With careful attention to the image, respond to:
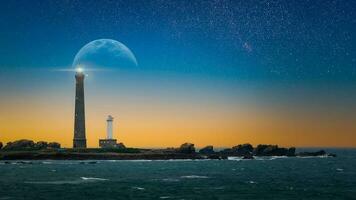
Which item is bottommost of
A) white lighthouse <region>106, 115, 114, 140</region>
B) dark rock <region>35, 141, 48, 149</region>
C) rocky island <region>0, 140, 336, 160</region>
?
rocky island <region>0, 140, 336, 160</region>

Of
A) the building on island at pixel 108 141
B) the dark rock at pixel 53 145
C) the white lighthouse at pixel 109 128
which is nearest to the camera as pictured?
the white lighthouse at pixel 109 128

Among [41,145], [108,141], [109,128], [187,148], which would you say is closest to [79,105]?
[109,128]

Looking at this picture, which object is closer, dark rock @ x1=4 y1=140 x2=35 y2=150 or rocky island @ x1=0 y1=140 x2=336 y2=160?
rocky island @ x1=0 y1=140 x2=336 y2=160

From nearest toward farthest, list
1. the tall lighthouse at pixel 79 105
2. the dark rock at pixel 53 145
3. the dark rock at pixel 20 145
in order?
the tall lighthouse at pixel 79 105 < the dark rock at pixel 20 145 < the dark rock at pixel 53 145

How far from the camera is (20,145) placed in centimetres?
18775

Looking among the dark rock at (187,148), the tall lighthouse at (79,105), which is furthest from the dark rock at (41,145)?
the dark rock at (187,148)

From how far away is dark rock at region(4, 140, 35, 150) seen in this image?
186125 mm

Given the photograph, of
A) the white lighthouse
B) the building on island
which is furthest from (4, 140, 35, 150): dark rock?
the white lighthouse

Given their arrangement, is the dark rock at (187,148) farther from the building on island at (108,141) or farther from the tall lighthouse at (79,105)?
the tall lighthouse at (79,105)

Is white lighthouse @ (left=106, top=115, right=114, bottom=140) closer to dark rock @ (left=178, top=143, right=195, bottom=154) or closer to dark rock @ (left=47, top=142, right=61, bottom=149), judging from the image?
dark rock @ (left=178, top=143, right=195, bottom=154)

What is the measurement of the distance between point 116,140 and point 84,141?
13437mm

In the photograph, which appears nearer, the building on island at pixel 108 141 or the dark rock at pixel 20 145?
the building on island at pixel 108 141

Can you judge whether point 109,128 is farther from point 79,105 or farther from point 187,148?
point 187,148

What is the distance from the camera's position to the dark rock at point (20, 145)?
186125mm
